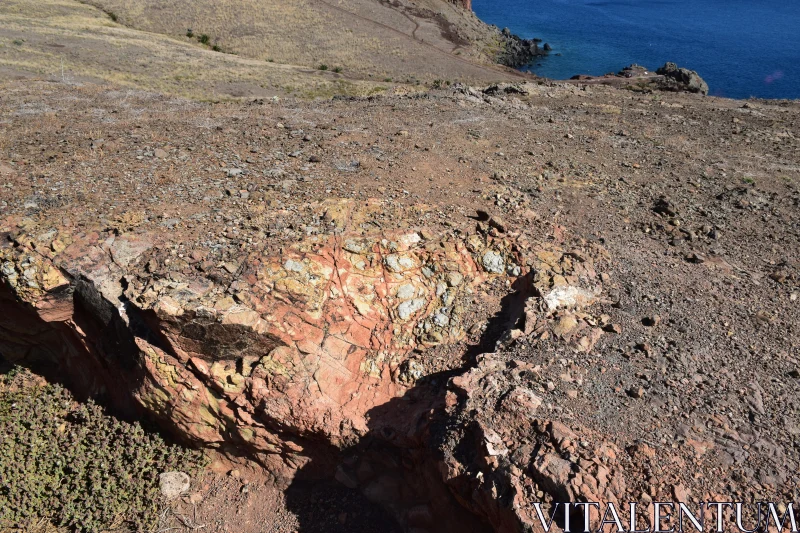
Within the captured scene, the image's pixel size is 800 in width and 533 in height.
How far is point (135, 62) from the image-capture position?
93.4 feet

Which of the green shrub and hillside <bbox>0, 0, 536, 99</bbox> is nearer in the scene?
the green shrub

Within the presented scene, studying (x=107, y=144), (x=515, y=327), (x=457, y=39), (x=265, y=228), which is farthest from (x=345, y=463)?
(x=457, y=39)

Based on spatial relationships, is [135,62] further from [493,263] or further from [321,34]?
[493,263]

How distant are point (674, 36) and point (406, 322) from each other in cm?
5695

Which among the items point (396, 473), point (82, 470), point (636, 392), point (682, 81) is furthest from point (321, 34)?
point (636, 392)

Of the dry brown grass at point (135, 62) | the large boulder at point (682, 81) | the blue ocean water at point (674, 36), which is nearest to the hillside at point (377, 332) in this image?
the dry brown grass at point (135, 62)

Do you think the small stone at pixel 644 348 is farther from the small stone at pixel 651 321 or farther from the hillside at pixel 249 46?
the hillside at pixel 249 46

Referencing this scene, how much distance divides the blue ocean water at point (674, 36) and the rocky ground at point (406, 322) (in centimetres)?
3440

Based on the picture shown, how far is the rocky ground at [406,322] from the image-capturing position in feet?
19.8

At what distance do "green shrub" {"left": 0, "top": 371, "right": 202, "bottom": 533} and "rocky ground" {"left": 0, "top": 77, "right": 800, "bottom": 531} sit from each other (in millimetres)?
424

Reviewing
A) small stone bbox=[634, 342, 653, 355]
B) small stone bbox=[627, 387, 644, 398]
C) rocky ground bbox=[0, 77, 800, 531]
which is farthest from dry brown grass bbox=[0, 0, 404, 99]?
small stone bbox=[627, 387, 644, 398]

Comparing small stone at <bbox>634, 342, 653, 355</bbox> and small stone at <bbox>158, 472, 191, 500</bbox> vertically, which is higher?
small stone at <bbox>634, 342, 653, 355</bbox>

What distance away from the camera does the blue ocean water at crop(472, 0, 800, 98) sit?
42.2 m

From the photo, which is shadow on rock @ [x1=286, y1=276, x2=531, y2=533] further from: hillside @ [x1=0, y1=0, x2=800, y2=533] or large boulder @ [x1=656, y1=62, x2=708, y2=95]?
large boulder @ [x1=656, y1=62, x2=708, y2=95]
